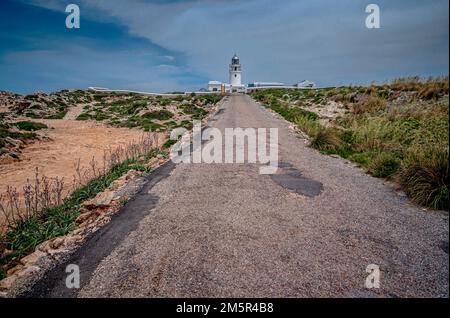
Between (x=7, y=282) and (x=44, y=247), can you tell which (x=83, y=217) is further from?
(x=7, y=282)

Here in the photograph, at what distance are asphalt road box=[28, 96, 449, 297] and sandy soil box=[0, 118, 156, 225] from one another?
3531 mm

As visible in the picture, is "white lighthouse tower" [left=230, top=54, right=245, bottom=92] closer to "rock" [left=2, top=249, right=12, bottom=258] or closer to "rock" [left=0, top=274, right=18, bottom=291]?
"rock" [left=2, top=249, right=12, bottom=258]

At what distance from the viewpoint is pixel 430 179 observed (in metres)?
4.62

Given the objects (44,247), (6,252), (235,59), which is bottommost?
(6,252)

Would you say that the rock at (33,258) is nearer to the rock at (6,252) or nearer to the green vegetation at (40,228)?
the green vegetation at (40,228)

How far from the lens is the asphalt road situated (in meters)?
2.92

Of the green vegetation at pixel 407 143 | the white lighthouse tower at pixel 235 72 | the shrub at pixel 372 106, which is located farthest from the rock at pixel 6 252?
the white lighthouse tower at pixel 235 72

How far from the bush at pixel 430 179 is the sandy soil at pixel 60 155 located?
8043 mm

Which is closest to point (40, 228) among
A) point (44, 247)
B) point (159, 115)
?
point (44, 247)

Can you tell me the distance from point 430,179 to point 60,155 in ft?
41.3

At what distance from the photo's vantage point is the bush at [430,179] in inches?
174

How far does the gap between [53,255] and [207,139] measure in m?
8.34

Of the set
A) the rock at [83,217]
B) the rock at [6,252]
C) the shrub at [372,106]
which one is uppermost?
the shrub at [372,106]
